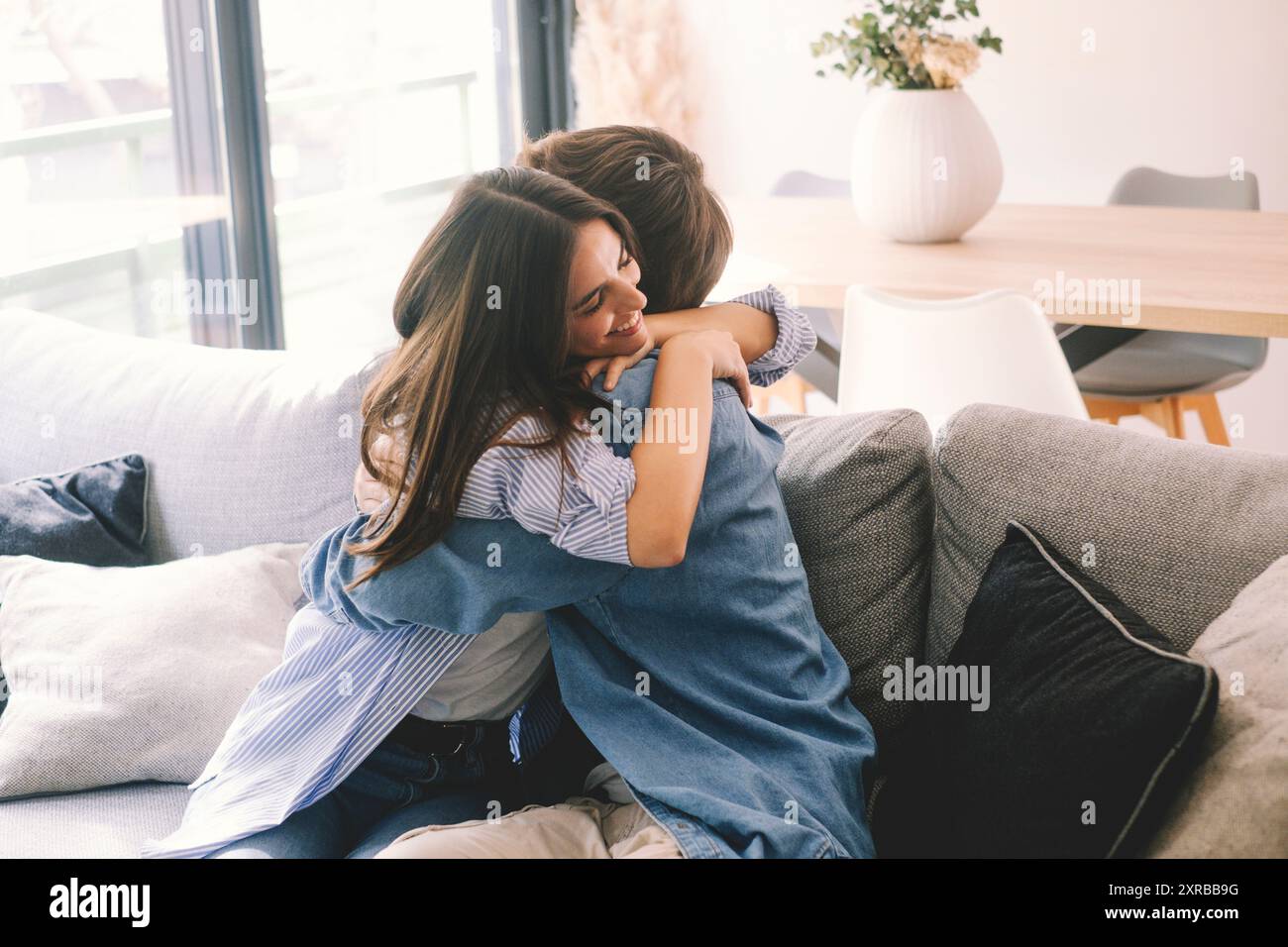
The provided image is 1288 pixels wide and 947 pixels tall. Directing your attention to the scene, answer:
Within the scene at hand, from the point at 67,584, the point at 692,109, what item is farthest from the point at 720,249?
the point at 692,109

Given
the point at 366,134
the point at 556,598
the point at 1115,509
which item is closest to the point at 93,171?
the point at 366,134

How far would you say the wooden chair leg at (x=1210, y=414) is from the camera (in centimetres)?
327

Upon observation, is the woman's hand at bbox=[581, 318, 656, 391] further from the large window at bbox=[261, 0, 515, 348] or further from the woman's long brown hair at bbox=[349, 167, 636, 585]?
the large window at bbox=[261, 0, 515, 348]

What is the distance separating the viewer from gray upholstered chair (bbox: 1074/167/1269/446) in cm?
301

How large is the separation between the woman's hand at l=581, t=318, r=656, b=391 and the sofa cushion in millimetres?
580

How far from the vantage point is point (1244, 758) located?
39.1 inches

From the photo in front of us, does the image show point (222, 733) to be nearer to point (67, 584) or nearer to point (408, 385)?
point (67, 584)

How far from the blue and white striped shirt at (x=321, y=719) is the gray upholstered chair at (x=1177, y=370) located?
2.04 meters

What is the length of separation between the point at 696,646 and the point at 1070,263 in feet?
5.47

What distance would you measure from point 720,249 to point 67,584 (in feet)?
3.18

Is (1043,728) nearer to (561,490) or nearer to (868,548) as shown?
(868,548)

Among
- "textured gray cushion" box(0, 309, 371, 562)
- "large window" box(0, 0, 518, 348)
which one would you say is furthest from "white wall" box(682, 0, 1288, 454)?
"textured gray cushion" box(0, 309, 371, 562)

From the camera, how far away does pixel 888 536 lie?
1.45m

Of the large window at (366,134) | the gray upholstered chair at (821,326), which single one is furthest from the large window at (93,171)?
the gray upholstered chair at (821,326)
